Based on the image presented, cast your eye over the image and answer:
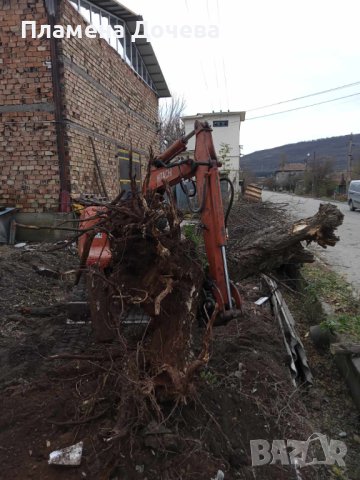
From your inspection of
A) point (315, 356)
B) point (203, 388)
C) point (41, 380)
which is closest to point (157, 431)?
point (203, 388)

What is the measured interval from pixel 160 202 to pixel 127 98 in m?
10.8

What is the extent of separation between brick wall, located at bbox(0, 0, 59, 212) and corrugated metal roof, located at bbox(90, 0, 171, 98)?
353 centimetres

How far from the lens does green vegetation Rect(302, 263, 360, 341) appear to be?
429 centimetres

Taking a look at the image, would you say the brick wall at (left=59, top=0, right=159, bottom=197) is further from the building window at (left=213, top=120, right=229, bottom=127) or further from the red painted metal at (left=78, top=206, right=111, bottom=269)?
the building window at (left=213, top=120, right=229, bottom=127)

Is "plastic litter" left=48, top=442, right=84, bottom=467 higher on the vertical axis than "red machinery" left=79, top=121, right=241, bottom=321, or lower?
lower

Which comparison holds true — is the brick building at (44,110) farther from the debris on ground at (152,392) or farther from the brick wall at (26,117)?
the debris on ground at (152,392)

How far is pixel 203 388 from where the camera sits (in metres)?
3.02

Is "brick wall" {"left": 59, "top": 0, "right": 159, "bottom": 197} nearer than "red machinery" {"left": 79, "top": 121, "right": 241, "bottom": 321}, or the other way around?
"red machinery" {"left": 79, "top": 121, "right": 241, "bottom": 321}

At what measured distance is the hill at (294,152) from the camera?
9088 cm

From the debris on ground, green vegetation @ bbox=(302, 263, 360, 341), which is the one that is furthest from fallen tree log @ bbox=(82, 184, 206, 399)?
green vegetation @ bbox=(302, 263, 360, 341)

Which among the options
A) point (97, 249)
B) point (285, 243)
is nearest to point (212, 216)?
point (285, 243)

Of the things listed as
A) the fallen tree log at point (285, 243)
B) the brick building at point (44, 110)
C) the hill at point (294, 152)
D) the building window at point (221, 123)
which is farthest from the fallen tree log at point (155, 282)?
the hill at point (294, 152)

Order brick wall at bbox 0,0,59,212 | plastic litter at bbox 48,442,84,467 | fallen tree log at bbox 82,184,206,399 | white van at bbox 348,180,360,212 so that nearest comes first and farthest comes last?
1. plastic litter at bbox 48,442,84,467
2. fallen tree log at bbox 82,184,206,399
3. brick wall at bbox 0,0,59,212
4. white van at bbox 348,180,360,212

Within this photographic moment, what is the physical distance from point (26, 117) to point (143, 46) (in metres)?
8.36
